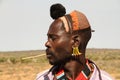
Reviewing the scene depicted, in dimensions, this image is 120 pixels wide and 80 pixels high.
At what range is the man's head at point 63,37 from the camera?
4.32 meters

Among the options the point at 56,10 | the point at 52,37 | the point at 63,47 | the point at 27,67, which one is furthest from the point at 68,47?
the point at 27,67

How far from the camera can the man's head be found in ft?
14.2

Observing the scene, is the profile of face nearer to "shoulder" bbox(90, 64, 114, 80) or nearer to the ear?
the ear

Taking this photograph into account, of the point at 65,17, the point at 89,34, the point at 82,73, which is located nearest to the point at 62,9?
the point at 65,17

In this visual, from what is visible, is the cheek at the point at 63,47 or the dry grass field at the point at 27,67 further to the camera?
the dry grass field at the point at 27,67

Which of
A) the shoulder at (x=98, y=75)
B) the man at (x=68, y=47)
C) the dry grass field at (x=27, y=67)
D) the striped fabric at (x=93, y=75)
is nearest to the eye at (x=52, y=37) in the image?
the man at (x=68, y=47)

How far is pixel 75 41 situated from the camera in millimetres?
4375

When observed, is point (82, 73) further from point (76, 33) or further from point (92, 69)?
point (76, 33)

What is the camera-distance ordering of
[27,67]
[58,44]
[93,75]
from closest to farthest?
[58,44]
[93,75]
[27,67]

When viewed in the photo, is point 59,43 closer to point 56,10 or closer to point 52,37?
point 52,37

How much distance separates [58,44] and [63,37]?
0.08 m

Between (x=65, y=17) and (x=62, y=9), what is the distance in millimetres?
93

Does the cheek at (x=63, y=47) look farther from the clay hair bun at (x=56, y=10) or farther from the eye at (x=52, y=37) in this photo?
the clay hair bun at (x=56, y=10)

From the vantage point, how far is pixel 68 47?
4.34m
